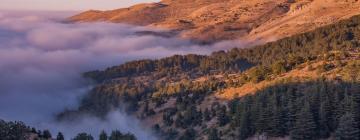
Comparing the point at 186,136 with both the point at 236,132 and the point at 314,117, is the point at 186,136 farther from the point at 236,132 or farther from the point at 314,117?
the point at 314,117

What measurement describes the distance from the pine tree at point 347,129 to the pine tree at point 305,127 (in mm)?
6734

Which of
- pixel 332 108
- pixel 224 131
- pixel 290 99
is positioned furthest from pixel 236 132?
pixel 332 108

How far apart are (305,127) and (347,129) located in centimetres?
1048

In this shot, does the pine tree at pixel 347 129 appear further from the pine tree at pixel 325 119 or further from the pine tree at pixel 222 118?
the pine tree at pixel 222 118

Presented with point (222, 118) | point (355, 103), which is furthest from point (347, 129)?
point (222, 118)

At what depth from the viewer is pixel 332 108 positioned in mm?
136000

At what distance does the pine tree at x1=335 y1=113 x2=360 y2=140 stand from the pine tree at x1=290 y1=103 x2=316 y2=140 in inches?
265

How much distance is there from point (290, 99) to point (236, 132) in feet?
55.7

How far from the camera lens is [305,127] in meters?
132

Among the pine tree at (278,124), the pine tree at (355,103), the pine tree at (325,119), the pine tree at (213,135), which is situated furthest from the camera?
the pine tree at (213,135)

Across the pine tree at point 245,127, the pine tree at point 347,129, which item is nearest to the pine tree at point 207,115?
the pine tree at point 245,127

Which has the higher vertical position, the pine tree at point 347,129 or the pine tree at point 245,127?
the pine tree at point 347,129

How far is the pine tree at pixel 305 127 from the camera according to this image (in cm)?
13075

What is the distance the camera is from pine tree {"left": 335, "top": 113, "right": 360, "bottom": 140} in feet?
404
